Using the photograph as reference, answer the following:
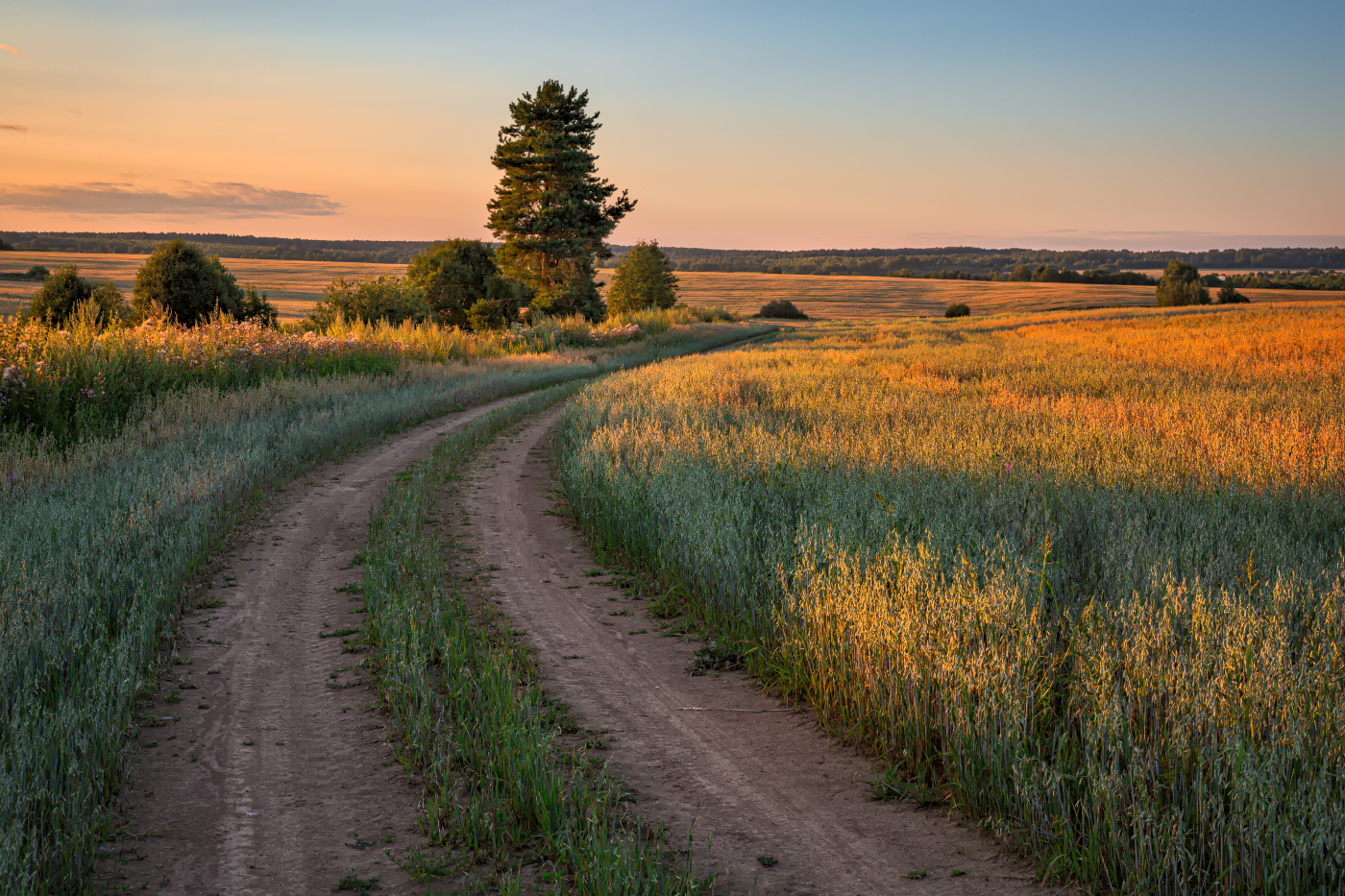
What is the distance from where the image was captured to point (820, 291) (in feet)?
388

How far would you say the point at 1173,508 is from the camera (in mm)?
6840

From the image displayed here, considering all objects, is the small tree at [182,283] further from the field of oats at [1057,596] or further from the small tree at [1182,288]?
the small tree at [1182,288]

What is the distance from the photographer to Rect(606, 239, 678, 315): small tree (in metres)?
67.7

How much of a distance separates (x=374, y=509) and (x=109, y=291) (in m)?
29.9

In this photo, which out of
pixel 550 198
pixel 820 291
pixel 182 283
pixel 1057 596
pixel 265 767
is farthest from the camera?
pixel 820 291

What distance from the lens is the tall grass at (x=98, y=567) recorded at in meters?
3.61

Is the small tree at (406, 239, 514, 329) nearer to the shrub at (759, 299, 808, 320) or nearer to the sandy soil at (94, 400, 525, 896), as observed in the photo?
the sandy soil at (94, 400, 525, 896)

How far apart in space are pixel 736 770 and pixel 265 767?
2442mm

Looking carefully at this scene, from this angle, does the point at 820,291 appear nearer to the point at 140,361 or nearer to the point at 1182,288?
the point at 1182,288

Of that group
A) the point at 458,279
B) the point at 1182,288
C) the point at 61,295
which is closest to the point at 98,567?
the point at 61,295

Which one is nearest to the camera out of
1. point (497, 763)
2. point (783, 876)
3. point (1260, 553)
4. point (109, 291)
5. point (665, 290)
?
point (783, 876)

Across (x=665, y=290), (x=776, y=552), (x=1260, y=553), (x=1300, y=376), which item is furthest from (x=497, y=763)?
(x=665, y=290)

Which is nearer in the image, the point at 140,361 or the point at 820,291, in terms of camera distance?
the point at 140,361

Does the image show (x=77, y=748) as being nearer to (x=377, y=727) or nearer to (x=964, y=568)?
(x=377, y=727)
